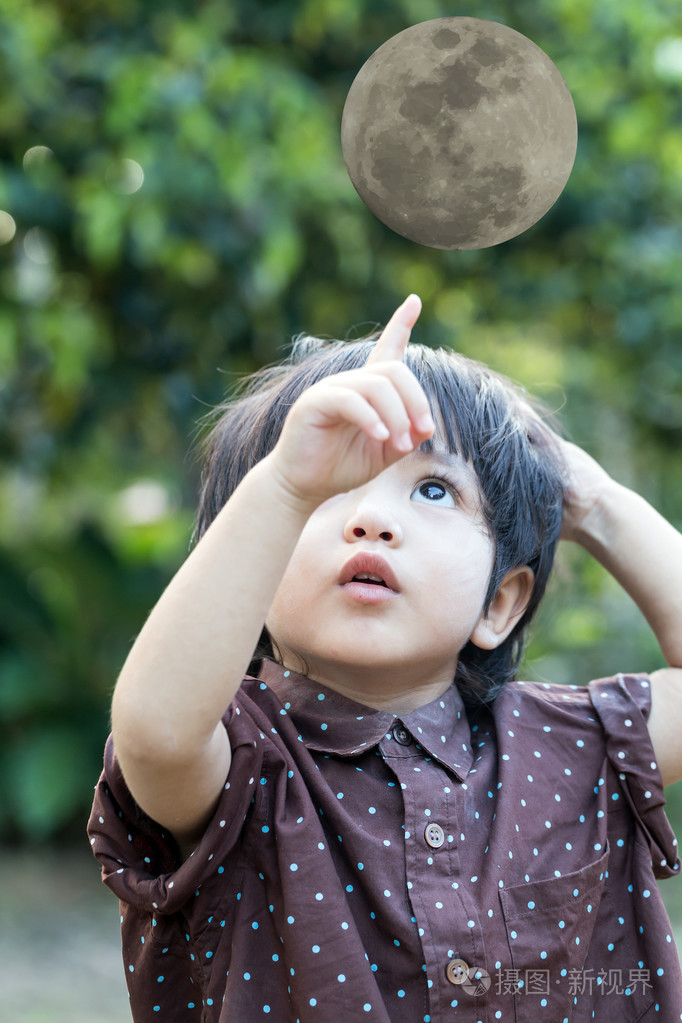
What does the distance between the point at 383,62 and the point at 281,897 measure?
3.08 feet

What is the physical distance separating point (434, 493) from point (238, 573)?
1.22 ft

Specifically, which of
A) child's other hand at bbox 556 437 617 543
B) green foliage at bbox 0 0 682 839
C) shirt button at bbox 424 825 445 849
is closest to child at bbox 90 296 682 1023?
shirt button at bbox 424 825 445 849

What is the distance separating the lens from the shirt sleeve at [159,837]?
1.22 meters

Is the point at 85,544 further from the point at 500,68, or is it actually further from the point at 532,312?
the point at 500,68

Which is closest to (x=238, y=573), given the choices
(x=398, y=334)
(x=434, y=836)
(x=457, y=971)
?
(x=398, y=334)

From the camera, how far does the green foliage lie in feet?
10.3

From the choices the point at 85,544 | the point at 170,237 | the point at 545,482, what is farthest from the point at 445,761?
the point at 85,544

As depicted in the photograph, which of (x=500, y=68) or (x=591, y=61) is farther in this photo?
(x=591, y=61)

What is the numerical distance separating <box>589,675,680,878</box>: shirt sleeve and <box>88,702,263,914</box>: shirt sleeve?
1.66 ft

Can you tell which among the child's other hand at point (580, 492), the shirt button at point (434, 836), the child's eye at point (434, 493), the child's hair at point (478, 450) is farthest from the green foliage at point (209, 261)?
the shirt button at point (434, 836)

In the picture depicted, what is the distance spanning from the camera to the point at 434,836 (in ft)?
4.27

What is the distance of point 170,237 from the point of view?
3.14 metres

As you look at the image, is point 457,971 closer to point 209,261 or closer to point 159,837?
point 159,837

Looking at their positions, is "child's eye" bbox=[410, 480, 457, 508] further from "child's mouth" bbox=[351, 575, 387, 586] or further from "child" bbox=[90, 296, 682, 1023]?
"child's mouth" bbox=[351, 575, 387, 586]
